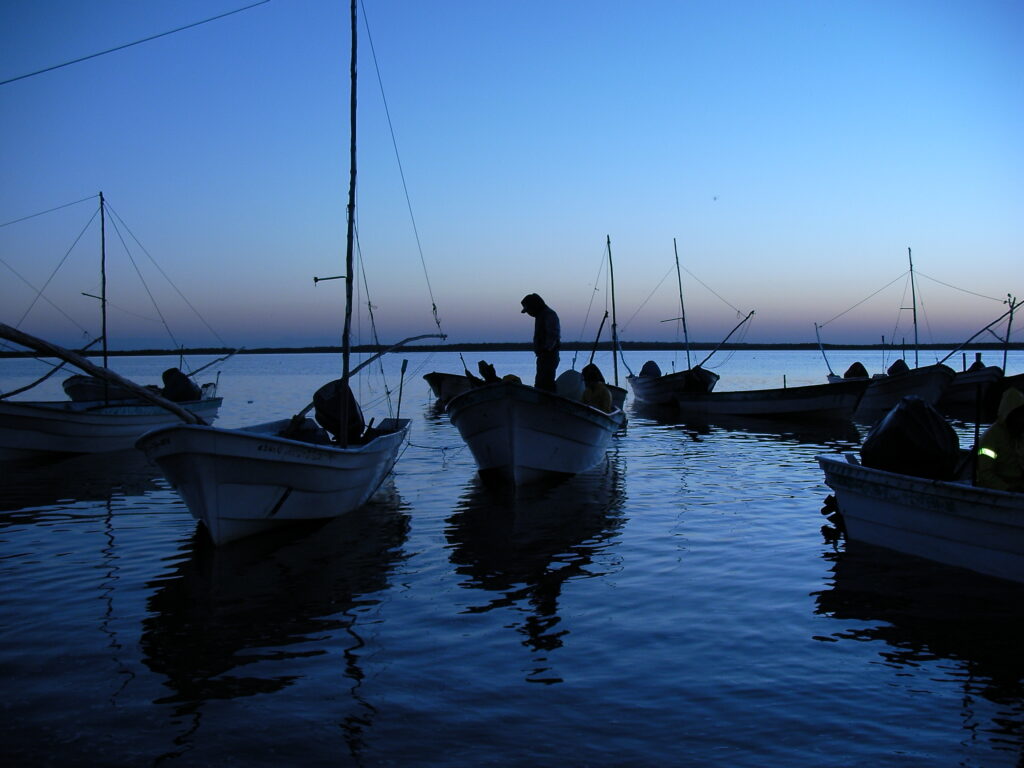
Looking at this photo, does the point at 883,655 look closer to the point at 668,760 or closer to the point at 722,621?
the point at 722,621

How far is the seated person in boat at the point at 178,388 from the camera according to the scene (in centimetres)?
2698

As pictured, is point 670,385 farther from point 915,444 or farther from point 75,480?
point 915,444

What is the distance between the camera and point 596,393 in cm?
1816

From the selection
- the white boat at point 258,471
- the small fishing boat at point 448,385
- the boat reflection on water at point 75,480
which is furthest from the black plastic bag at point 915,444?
the small fishing boat at point 448,385

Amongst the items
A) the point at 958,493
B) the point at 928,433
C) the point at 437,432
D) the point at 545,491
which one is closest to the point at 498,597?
the point at 958,493

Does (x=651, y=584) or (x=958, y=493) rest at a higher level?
(x=958, y=493)

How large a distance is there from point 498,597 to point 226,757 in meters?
3.77

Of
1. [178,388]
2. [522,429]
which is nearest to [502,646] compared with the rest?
[522,429]

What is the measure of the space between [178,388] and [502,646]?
75.8ft

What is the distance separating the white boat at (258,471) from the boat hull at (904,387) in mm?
25247

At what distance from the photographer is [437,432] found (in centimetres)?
2972

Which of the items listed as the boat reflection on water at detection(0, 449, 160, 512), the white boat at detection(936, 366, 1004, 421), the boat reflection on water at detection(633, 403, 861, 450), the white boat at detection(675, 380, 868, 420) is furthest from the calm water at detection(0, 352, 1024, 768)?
the white boat at detection(936, 366, 1004, 421)

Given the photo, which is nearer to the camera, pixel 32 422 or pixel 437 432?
pixel 32 422

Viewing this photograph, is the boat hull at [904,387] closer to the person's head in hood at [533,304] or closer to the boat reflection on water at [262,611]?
the person's head in hood at [533,304]
